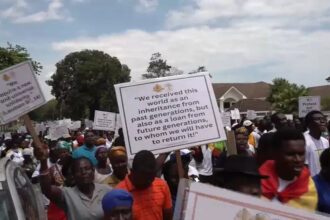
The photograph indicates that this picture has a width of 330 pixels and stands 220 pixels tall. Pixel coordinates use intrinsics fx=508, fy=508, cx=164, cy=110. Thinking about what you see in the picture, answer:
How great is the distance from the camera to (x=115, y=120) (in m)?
14.0

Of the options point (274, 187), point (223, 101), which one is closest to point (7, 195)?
point (274, 187)

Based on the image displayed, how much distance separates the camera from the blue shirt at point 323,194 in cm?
318

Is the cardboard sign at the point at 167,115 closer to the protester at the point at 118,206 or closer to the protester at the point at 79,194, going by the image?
the protester at the point at 79,194

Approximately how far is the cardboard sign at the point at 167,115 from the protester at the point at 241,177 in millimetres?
1401

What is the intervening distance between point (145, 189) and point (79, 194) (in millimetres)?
504

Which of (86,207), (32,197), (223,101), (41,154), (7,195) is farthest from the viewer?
(223,101)

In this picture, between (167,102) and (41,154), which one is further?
(167,102)

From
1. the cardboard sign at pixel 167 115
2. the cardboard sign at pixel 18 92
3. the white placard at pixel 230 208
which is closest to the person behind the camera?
the white placard at pixel 230 208

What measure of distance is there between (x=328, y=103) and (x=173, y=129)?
57134 mm

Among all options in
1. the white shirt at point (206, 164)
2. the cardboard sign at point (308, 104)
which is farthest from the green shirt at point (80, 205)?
the cardboard sign at point (308, 104)

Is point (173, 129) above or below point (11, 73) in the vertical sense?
below

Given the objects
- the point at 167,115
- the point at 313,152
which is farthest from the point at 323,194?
the point at 313,152

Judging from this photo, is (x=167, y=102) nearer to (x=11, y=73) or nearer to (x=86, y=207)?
(x=86, y=207)

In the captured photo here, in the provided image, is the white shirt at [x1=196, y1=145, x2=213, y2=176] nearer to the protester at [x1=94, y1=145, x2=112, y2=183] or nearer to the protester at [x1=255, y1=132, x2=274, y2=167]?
the protester at [x1=94, y1=145, x2=112, y2=183]
